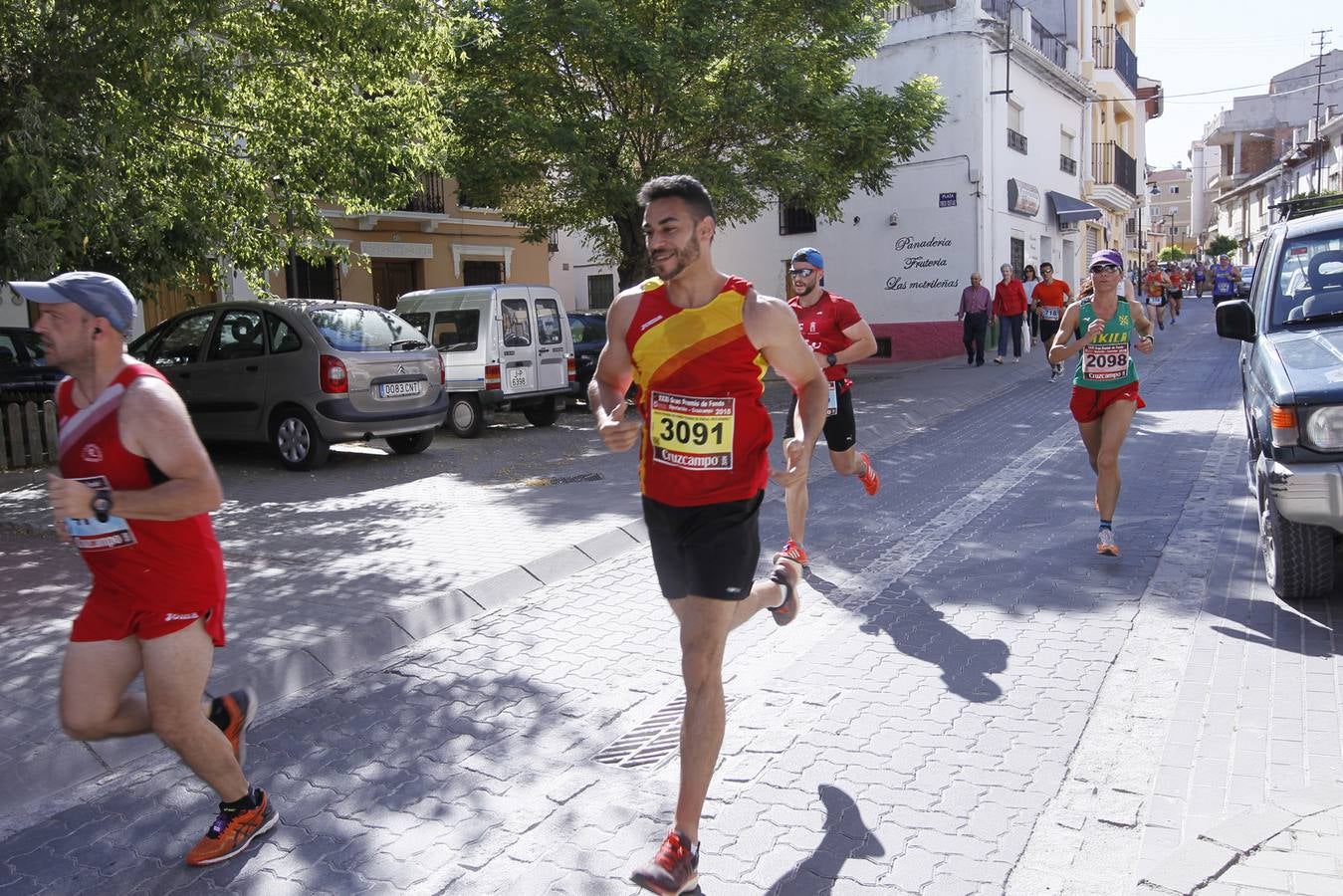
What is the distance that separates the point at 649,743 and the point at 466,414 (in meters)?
Result: 10.4

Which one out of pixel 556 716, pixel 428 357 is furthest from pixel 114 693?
pixel 428 357

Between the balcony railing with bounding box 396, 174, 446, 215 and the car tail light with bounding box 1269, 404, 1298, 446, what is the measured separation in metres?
21.0

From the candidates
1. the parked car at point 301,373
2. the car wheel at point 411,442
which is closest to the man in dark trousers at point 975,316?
the car wheel at point 411,442

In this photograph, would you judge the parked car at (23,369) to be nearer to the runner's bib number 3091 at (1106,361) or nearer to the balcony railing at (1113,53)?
the runner's bib number 3091 at (1106,361)

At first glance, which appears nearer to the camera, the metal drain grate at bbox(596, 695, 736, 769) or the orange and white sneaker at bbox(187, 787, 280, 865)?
the orange and white sneaker at bbox(187, 787, 280, 865)

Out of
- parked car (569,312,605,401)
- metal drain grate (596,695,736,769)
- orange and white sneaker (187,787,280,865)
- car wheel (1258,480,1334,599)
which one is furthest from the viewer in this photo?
parked car (569,312,605,401)

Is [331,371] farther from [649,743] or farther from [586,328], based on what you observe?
[649,743]

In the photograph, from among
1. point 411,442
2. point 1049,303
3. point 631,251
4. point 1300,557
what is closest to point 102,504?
point 1300,557

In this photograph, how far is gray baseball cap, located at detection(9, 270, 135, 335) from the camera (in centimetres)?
315

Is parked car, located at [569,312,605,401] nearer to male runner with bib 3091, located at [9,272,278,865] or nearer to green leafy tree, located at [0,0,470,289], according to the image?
green leafy tree, located at [0,0,470,289]

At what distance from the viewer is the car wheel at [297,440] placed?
1121 centimetres

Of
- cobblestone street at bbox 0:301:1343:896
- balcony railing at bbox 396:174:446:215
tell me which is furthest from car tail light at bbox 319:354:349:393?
balcony railing at bbox 396:174:446:215

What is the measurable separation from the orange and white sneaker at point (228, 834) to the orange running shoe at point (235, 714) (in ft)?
0.50

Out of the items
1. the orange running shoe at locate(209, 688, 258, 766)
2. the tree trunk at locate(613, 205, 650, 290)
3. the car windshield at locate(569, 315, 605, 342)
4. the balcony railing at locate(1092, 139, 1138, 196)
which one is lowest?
the orange running shoe at locate(209, 688, 258, 766)
